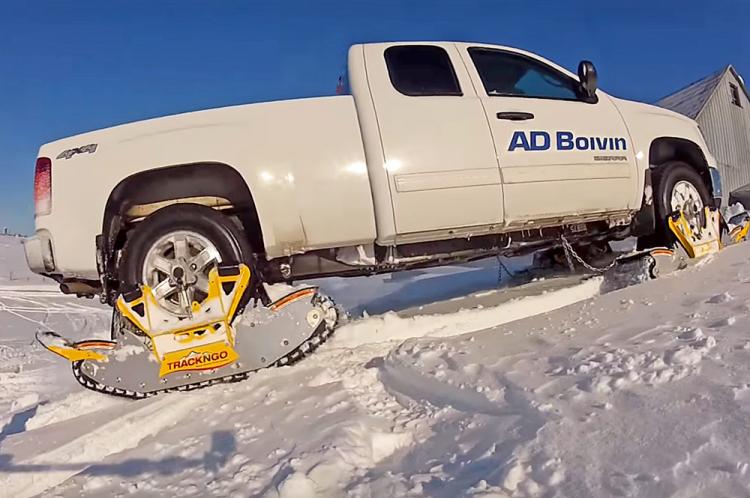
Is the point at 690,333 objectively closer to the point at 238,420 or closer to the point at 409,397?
the point at 409,397

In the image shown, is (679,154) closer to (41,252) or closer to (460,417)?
(460,417)

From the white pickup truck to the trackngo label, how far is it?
11mm

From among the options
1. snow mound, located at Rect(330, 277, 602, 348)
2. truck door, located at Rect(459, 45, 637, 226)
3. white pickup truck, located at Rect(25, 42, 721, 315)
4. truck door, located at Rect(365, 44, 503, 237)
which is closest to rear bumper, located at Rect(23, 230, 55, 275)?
white pickup truck, located at Rect(25, 42, 721, 315)

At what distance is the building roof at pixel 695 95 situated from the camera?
766 inches

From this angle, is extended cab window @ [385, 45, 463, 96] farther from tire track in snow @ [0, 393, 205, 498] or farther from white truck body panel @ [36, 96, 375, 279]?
tire track in snow @ [0, 393, 205, 498]

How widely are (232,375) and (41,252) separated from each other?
4.55 feet

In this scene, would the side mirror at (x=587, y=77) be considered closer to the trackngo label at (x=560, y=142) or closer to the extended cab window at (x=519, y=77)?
the extended cab window at (x=519, y=77)

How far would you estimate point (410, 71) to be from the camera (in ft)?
12.2

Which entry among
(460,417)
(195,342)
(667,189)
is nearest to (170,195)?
(195,342)

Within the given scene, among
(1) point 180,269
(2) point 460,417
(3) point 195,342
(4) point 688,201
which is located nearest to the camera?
(2) point 460,417

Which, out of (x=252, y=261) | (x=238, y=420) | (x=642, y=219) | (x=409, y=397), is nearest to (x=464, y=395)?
(x=409, y=397)

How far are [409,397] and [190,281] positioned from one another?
1.48 metres

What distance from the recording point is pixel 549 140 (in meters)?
3.79

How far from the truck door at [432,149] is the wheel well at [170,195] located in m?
0.93
